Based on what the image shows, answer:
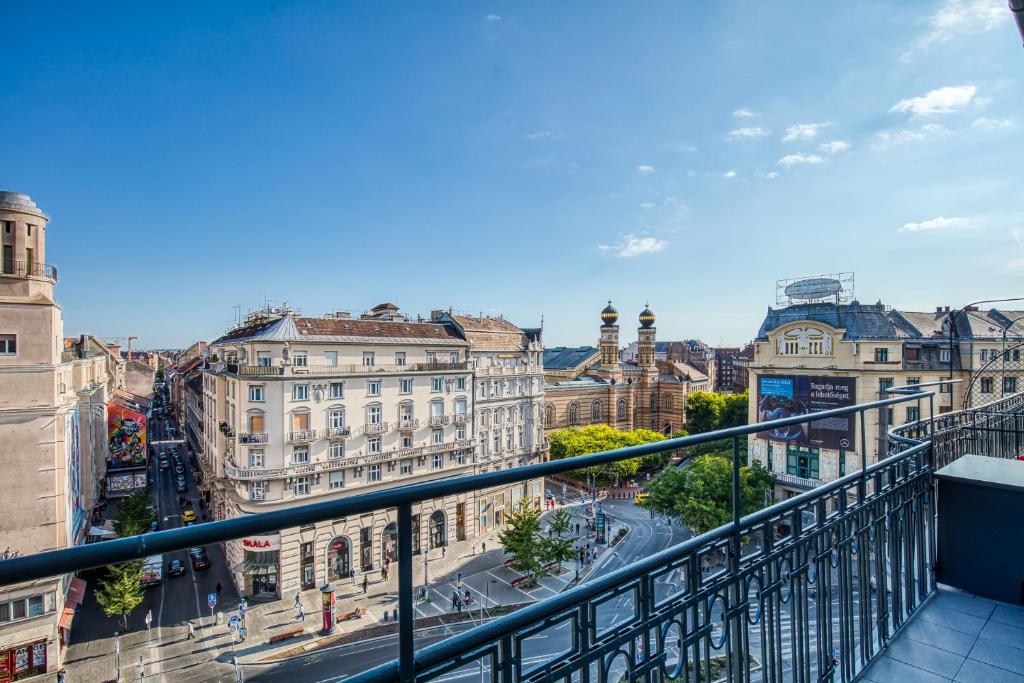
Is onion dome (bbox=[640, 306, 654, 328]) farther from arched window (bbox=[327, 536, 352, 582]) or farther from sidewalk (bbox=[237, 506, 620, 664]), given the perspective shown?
arched window (bbox=[327, 536, 352, 582])

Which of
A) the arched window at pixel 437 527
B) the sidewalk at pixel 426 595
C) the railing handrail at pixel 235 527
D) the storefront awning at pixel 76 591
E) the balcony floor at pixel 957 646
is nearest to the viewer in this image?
the railing handrail at pixel 235 527

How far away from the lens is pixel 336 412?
61.6 ft

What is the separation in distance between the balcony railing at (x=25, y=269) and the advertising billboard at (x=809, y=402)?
84.4 feet

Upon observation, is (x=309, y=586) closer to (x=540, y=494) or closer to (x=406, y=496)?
(x=406, y=496)

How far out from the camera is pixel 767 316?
89.3 ft

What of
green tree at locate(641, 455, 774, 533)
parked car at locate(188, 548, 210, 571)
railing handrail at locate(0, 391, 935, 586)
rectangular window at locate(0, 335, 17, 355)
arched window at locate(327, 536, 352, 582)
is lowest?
green tree at locate(641, 455, 774, 533)

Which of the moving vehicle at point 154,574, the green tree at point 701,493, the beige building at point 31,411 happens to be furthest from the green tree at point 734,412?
the beige building at point 31,411

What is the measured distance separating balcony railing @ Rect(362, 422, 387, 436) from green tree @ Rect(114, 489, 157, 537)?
7.81 metres

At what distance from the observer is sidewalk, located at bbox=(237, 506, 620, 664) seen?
6.68ft

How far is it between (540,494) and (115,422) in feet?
85.2

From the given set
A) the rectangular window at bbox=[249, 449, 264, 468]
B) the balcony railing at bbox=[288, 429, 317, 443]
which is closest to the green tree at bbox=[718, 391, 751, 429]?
the balcony railing at bbox=[288, 429, 317, 443]

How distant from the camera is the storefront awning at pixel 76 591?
14.3 metres

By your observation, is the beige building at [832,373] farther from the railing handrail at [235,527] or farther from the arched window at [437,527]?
the railing handrail at [235,527]

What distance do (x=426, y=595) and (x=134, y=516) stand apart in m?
21.4
